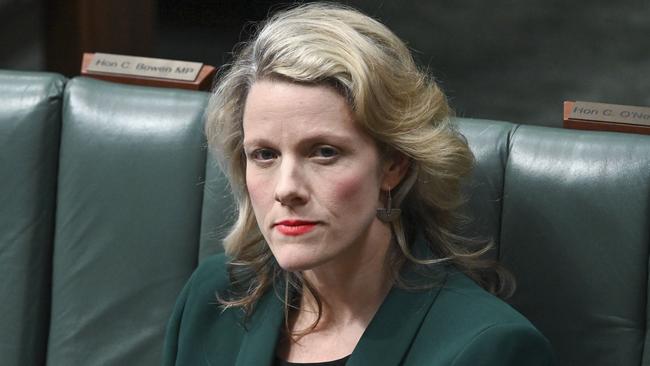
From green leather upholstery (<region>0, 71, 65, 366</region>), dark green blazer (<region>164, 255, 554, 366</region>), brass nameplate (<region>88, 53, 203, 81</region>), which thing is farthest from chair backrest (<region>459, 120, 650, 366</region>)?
green leather upholstery (<region>0, 71, 65, 366</region>)

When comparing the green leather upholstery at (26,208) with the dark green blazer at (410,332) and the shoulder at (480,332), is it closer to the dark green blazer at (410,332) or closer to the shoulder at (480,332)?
the dark green blazer at (410,332)

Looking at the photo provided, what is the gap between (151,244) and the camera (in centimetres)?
215

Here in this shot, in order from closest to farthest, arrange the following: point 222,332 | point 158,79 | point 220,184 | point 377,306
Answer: point 377,306 < point 222,332 < point 220,184 < point 158,79

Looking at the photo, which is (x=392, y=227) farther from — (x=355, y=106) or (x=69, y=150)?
(x=69, y=150)

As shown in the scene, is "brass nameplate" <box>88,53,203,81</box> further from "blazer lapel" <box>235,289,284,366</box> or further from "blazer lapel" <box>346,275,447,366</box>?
"blazer lapel" <box>346,275,447,366</box>

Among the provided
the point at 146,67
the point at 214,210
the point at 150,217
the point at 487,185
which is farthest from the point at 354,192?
the point at 146,67

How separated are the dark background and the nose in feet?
3.02

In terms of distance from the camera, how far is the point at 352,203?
163 centimetres

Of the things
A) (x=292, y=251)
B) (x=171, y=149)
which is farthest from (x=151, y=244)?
(x=292, y=251)

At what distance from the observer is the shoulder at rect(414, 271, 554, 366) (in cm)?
157

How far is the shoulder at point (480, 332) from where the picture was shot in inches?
61.8

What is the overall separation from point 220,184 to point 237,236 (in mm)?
231

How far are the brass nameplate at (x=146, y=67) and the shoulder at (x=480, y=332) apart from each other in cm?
82

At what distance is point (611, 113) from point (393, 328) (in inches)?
22.6
